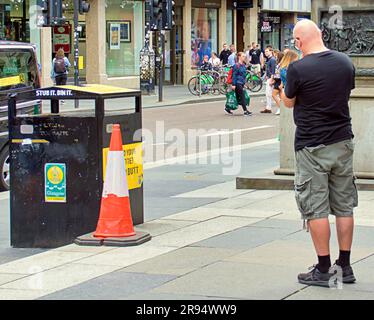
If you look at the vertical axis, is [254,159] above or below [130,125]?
below

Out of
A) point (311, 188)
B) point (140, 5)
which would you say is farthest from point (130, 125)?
point (140, 5)

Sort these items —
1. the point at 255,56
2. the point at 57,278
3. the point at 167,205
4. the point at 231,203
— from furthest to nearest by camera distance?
1. the point at 255,56
2. the point at 167,205
3. the point at 231,203
4. the point at 57,278

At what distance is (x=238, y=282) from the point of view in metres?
6.84

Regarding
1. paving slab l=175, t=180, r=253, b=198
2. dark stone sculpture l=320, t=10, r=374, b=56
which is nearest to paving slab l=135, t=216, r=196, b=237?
paving slab l=175, t=180, r=253, b=198

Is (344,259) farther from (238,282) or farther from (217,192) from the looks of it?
(217,192)

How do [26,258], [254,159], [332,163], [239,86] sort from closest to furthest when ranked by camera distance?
[332,163]
[26,258]
[254,159]
[239,86]

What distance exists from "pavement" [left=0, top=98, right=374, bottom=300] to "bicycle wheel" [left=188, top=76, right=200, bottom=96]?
24771 mm

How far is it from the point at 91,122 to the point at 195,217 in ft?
5.84

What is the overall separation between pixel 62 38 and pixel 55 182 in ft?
98.2

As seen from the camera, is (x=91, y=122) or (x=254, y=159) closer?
(x=91, y=122)

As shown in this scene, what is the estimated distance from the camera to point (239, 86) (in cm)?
2709

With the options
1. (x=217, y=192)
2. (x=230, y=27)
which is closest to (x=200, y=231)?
(x=217, y=192)

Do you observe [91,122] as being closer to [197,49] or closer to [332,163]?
[332,163]
